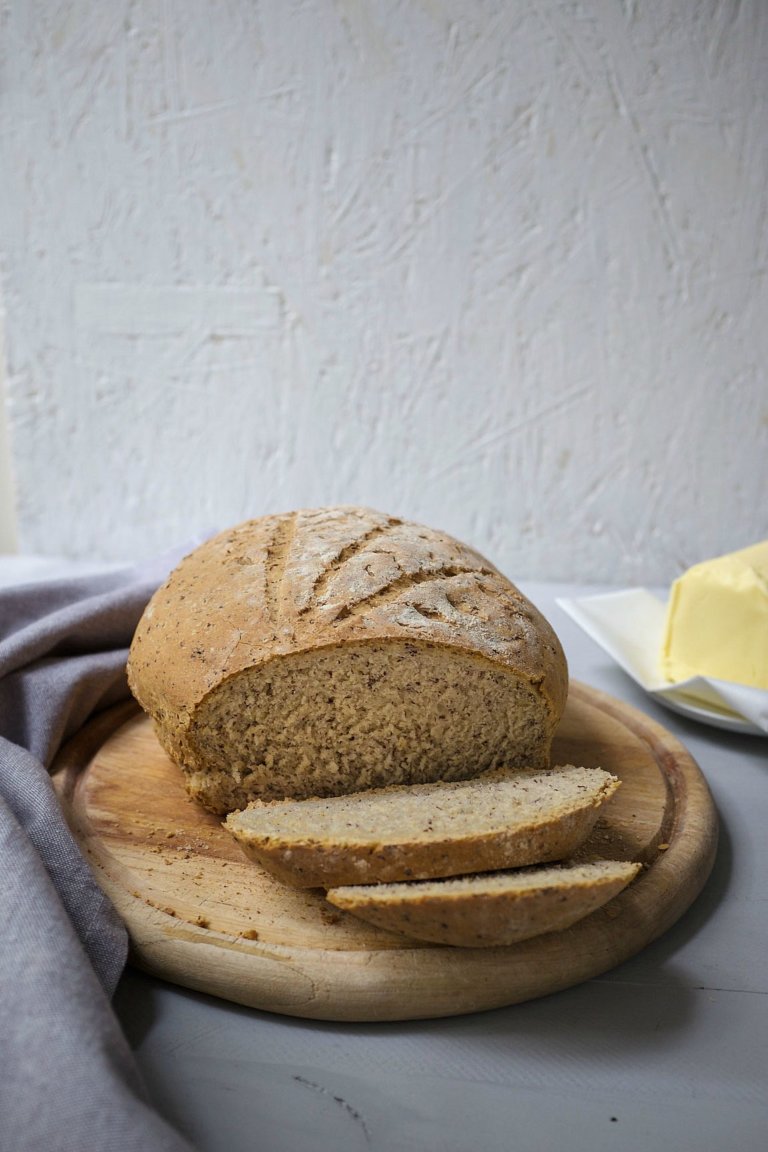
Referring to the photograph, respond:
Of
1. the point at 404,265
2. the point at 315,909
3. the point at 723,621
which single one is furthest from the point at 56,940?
the point at 404,265

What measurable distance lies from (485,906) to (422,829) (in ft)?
0.71

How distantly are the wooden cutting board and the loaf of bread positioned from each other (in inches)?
6.1

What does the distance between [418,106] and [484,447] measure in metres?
1.26

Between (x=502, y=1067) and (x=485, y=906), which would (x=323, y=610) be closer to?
(x=485, y=906)

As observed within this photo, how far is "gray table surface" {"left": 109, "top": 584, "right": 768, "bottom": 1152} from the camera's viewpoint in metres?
1.25

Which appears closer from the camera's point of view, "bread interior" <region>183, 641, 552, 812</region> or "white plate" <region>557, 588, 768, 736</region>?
"bread interior" <region>183, 641, 552, 812</region>

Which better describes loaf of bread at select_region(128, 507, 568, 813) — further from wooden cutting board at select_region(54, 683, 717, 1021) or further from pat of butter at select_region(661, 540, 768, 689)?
pat of butter at select_region(661, 540, 768, 689)

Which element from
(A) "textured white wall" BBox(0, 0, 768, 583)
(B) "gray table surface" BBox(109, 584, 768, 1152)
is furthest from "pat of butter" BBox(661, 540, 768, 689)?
(A) "textured white wall" BBox(0, 0, 768, 583)

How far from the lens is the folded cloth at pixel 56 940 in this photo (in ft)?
3.72

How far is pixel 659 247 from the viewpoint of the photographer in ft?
11.3

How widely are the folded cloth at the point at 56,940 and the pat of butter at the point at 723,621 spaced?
4.74 feet

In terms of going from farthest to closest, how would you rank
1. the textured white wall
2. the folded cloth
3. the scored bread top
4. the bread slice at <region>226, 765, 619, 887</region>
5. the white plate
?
1. the textured white wall
2. the white plate
3. the scored bread top
4. the bread slice at <region>226, 765, 619, 887</region>
5. the folded cloth

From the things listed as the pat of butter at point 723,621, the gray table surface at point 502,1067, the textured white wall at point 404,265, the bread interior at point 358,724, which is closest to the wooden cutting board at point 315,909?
the gray table surface at point 502,1067

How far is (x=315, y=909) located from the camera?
1.62 m
